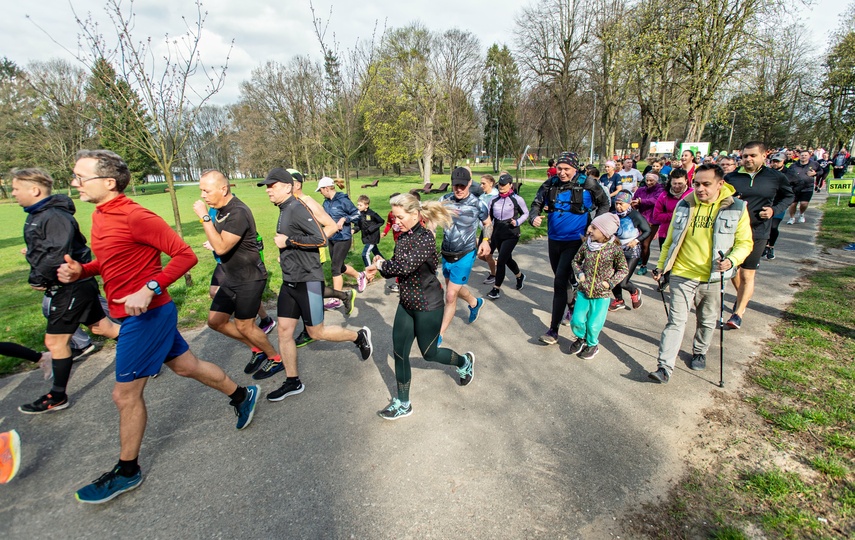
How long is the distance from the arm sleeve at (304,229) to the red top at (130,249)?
1054mm

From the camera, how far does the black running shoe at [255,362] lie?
4215mm

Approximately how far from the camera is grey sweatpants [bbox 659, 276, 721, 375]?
12.7 feet

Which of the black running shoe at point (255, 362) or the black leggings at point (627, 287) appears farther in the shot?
the black leggings at point (627, 287)

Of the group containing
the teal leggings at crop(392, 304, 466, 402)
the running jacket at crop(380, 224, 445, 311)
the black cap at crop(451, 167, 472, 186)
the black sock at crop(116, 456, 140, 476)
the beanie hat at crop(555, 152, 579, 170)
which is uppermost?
the beanie hat at crop(555, 152, 579, 170)

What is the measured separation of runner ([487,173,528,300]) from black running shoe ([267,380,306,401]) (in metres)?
3.48

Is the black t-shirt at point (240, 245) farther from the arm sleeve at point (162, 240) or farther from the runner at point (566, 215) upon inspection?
the runner at point (566, 215)

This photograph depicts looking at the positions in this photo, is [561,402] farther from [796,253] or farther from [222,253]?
[796,253]

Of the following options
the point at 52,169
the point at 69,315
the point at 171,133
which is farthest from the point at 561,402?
the point at 52,169

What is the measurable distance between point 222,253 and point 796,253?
10850mm

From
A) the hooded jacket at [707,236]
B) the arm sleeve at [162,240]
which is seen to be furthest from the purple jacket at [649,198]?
the arm sleeve at [162,240]

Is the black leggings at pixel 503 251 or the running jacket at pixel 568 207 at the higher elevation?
the running jacket at pixel 568 207

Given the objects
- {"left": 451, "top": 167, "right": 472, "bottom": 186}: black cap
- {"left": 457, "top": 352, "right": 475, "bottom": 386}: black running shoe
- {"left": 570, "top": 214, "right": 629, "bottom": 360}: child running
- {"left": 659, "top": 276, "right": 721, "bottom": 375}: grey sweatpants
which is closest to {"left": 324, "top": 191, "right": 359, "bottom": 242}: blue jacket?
{"left": 451, "top": 167, "right": 472, "bottom": 186}: black cap

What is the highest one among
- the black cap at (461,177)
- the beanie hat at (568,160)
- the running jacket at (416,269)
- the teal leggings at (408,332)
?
the beanie hat at (568,160)

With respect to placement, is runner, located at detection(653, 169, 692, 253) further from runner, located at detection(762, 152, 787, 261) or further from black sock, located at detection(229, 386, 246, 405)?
black sock, located at detection(229, 386, 246, 405)
